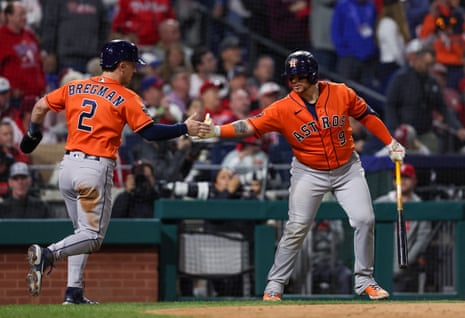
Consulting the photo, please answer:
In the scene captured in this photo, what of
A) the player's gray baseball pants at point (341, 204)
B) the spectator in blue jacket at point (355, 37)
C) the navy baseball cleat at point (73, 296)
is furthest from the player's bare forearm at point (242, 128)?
the spectator in blue jacket at point (355, 37)

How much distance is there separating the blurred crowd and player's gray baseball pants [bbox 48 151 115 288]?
256 cm

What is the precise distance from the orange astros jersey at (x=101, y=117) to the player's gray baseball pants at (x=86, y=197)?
0.28 ft

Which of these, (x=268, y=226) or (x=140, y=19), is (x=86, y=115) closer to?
(x=268, y=226)

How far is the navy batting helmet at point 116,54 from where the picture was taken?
8156 mm

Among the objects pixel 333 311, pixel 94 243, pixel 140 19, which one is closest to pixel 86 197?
pixel 94 243

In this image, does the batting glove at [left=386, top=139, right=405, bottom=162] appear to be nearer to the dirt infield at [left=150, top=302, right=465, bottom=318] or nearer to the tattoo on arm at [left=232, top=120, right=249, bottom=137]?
the tattoo on arm at [left=232, top=120, right=249, bottom=137]

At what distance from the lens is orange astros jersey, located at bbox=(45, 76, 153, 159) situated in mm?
8016

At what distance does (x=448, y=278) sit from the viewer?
11.0m

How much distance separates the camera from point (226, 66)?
14672 mm

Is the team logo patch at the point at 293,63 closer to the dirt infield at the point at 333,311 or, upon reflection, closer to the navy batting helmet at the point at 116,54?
the navy batting helmet at the point at 116,54

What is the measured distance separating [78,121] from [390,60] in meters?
7.83

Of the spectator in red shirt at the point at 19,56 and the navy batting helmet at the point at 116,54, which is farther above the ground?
the spectator in red shirt at the point at 19,56

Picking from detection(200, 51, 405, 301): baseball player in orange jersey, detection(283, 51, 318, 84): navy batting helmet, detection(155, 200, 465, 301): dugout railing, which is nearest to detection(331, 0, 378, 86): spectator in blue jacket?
detection(155, 200, 465, 301): dugout railing

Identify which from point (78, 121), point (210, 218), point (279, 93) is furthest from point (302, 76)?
point (279, 93)
